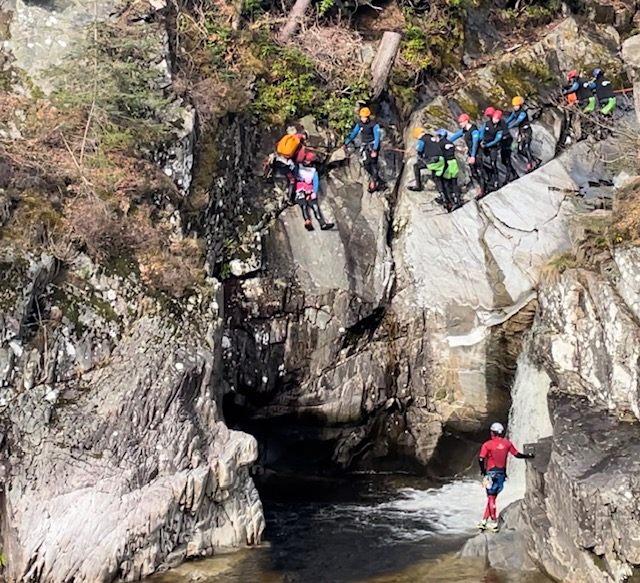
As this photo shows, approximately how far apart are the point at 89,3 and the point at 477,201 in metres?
9.07

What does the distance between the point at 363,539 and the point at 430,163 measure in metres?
7.98

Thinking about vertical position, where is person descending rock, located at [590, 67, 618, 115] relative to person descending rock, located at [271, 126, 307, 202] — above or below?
above

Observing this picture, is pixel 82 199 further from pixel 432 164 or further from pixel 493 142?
pixel 493 142

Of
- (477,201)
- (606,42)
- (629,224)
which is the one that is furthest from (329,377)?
(606,42)

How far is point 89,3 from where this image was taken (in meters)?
15.9

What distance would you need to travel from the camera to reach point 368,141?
17281 mm

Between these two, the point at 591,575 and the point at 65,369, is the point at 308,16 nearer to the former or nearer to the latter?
the point at 65,369

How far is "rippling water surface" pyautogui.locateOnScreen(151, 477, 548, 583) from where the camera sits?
A: 11.3 meters

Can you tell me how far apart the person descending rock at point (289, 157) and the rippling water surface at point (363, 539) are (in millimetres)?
6265

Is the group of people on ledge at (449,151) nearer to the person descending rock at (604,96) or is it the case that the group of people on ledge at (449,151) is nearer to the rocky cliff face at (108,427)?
the person descending rock at (604,96)

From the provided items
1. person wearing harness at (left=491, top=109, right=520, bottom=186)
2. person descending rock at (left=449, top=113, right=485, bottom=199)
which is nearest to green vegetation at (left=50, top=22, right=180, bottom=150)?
person descending rock at (left=449, top=113, right=485, bottom=199)

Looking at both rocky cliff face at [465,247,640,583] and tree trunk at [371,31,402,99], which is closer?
rocky cliff face at [465,247,640,583]

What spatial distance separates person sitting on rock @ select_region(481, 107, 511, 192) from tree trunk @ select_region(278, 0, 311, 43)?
5156mm

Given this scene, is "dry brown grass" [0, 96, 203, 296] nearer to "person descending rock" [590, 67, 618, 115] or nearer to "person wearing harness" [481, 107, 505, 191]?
"person wearing harness" [481, 107, 505, 191]
